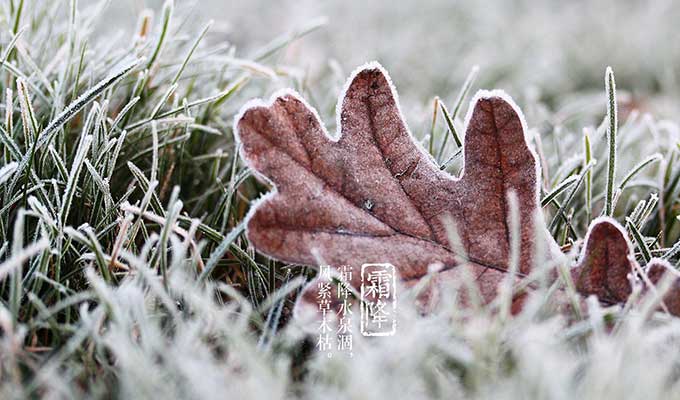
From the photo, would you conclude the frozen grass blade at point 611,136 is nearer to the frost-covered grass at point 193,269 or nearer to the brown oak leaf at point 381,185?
the frost-covered grass at point 193,269

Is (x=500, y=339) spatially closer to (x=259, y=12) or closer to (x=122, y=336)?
(x=122, y=336)

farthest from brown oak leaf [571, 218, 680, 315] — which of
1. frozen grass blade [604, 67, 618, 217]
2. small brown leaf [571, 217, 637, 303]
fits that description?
frozen grass blade [604, 67, 618, 217]

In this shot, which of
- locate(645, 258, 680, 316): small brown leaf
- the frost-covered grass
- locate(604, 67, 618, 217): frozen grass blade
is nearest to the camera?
the frost-covered grass

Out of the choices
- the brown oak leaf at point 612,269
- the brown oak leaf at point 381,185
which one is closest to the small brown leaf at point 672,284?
the brown oak leaf at point 612,269

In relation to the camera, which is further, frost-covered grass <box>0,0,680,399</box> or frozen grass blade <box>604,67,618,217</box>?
frozen grass blade <box>604,67,618,217</box>

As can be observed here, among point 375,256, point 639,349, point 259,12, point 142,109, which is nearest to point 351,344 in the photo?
point 375,256

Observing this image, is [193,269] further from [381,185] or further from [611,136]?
[611,136]

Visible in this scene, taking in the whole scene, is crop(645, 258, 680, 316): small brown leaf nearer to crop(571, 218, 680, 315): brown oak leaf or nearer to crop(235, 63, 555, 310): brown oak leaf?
crop(571, 218, 680, 315): brown oak leaf
